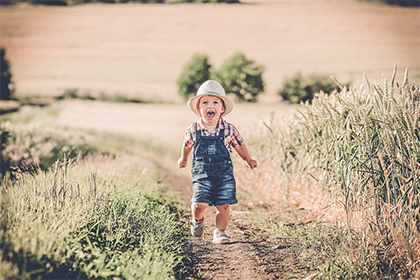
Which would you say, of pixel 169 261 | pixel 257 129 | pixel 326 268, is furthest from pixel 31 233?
pixel 257 129

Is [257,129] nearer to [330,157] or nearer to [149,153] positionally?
[330,157]

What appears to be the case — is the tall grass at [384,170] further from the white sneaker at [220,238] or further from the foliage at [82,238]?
the foliage at [82,238]

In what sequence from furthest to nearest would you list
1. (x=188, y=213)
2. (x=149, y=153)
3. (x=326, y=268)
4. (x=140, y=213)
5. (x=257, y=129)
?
(x=149, y=153) → (x=257, y=129) → (x=188, y=213) → (x=140, y=213) → (x=326, y=268)

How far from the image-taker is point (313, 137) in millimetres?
5723

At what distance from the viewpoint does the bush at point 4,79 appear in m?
18.6

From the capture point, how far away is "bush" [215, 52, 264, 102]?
29328 mm

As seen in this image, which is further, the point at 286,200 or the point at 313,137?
the point at 286,200

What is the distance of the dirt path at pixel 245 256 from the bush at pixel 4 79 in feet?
51.6

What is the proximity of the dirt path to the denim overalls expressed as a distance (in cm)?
53

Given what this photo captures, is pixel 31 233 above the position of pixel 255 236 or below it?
above

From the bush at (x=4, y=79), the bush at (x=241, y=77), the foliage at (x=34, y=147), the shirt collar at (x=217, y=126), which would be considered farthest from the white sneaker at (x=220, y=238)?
the bush at (x=241, y=77)

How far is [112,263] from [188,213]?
2.78 m

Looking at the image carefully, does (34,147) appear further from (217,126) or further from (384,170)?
(384,170)

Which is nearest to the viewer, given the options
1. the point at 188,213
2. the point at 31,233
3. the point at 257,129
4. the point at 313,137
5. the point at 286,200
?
the point at 31,233
